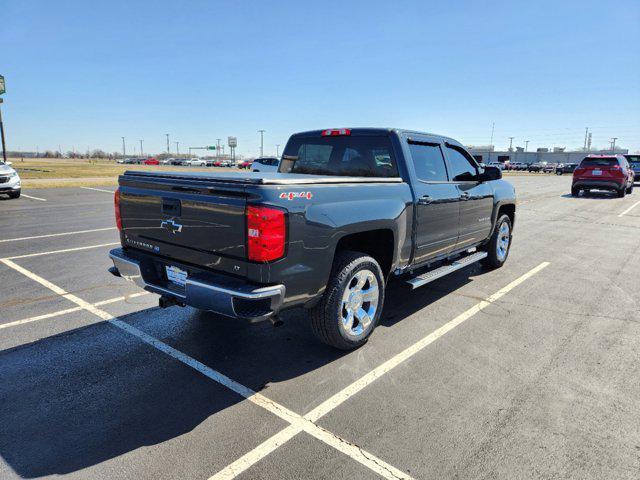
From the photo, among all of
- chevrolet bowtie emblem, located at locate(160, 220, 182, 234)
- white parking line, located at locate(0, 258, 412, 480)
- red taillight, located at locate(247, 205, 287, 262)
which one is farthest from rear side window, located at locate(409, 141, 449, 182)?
white parking line, located at locate(0, 258, 412, 480)

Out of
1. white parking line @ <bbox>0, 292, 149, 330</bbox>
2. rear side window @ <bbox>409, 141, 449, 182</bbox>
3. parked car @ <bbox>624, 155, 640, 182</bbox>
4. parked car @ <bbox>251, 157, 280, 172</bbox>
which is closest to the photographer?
white parking line @ <bbox>0, 292, 149, 330</bbox>

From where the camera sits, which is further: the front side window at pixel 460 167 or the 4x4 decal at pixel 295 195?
the front side window at pixel 460 167

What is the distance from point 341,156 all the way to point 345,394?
263cm

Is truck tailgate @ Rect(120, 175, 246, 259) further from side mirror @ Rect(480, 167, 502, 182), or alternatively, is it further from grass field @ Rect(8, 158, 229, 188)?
side mirror @ Rect(480, 167, 502, 182)

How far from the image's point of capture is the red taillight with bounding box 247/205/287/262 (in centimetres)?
289

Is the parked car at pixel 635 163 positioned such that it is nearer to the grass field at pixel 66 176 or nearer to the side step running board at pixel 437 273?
the grass field at pixel 66 176

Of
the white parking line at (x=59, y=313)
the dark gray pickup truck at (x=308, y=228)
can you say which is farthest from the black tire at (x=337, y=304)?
the white parking line at (x=59, y=313)

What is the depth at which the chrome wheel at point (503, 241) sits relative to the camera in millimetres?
6672

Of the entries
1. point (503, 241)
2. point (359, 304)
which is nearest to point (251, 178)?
point (359, 304)

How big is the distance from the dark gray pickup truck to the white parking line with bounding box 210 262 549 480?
38cm

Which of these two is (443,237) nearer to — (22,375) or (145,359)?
(145,359)

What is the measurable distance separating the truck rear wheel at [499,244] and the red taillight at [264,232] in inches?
179

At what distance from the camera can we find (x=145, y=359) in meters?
3.65

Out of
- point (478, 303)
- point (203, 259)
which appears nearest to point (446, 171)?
point (478, 303)
